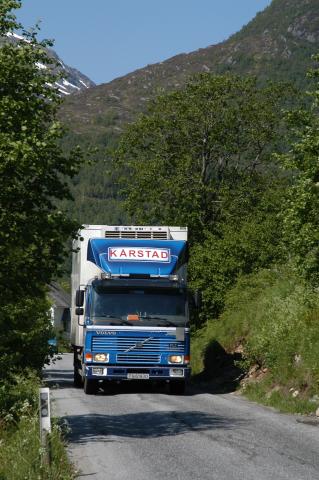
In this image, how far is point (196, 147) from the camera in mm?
52875

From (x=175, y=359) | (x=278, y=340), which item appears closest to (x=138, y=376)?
(x=175, y=359)

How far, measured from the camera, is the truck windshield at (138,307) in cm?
2345

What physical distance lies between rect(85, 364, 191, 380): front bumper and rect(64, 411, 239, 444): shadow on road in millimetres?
4514

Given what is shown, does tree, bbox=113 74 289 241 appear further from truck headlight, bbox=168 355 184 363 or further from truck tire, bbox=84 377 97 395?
truck headlight, bbox=168 355 184 363

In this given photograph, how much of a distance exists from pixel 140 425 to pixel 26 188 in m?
5.02

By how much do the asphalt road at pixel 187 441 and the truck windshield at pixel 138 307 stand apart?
2.29 m

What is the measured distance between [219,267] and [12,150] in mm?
28382

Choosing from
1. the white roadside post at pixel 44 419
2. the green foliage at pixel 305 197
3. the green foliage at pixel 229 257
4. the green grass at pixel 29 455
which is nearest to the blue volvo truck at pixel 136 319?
the green foliage at pixel 305 197

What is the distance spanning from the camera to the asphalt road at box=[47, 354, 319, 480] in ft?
36.9

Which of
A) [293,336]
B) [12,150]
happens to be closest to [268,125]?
[293,336]

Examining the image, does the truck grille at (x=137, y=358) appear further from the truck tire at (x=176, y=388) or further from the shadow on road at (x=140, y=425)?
the shadow on road at (x=140, y=425)

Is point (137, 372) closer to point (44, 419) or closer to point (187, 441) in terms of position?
point (187, 441)

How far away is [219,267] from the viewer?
1620 inches

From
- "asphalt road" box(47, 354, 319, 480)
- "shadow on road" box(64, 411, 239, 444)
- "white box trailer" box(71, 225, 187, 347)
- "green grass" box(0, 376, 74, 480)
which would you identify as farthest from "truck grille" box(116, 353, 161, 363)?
"green grass" box(0, 376, 74, 480)
